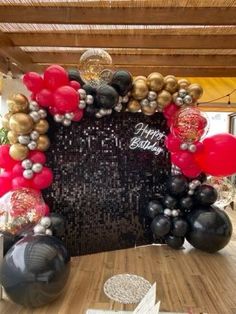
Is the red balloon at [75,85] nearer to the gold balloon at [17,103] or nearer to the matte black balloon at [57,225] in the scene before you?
the gold balloon at [17,103]

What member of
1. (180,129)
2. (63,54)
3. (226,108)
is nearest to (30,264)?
(180,129)

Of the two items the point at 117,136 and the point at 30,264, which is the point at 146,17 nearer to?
the point at 117,136

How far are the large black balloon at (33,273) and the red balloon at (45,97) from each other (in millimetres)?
1011

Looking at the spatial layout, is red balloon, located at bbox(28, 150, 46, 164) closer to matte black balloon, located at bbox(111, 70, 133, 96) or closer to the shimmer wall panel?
the shimmer wall panel

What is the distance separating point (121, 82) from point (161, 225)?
1207 millimetres

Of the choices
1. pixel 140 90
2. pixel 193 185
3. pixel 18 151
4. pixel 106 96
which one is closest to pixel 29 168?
pixel 18 151

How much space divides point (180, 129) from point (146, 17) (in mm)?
1368

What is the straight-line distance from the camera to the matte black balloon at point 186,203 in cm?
286

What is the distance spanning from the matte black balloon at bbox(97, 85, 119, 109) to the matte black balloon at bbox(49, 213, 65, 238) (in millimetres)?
914

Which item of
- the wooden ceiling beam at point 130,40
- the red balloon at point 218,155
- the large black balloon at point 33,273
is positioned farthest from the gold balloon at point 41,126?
the wooden ceiling beam at point 130,40

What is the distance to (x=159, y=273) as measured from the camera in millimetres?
2402

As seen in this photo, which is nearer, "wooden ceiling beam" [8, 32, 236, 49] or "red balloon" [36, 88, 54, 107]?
"red balloon" [36, 88, 54, 107]

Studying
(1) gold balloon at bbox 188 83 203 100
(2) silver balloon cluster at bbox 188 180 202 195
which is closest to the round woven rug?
(2) silver balloon cluster at bbox 188 180 202 195

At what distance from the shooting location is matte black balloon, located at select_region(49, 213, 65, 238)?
97.0 inches
